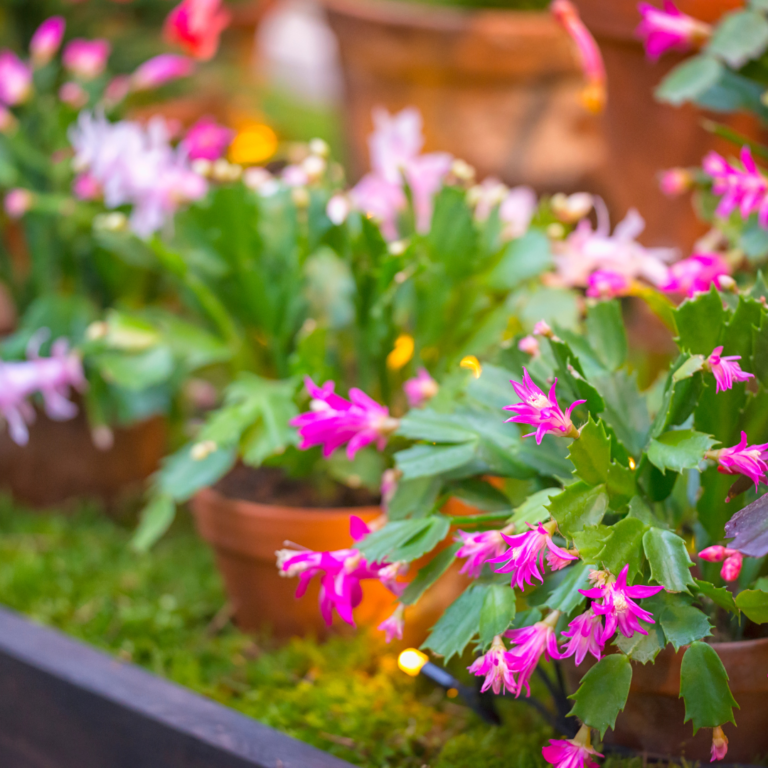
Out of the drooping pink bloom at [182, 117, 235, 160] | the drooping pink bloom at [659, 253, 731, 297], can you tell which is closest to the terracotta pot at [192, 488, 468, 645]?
the drooping pink bloom at [659, 253, 731, 297]

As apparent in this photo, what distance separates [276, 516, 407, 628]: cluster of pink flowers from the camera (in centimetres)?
59

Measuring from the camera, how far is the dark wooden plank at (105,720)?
650 millimetres

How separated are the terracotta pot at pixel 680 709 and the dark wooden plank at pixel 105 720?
211 millimetres

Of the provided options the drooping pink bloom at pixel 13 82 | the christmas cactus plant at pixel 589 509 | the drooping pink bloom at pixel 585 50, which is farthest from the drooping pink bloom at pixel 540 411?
the drooping pink bloom at pixel 13 82

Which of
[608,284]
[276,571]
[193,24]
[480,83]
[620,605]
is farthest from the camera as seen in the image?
[480,83]

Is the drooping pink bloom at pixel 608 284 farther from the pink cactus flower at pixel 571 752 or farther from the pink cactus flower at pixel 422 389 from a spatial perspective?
the pink cactus flower at pixel 571 752

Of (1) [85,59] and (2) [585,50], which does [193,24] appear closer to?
(1) [85,59]

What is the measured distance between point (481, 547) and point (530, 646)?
0.23 ft

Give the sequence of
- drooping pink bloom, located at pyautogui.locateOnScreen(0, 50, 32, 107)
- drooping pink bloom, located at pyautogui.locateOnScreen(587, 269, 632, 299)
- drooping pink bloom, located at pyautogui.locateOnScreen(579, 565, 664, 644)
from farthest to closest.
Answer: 1. drooping pink bloom, located at pyautogui.locateOnScreen(0, 50, 32, 107)
2. drooping pink bloom, located at pyautogui.locateOnScreen(587, 269, 632, 299)
3. drooping pink bloom, located at pyautogui.locateOnScreen(579, 565, 664, 644)

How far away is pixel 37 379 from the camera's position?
1.00 meters

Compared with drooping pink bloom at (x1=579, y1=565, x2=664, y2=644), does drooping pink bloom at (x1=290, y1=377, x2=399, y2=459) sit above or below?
below

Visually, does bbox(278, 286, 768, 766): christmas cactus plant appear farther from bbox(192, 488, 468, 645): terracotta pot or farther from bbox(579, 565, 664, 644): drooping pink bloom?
bbox(192, 488, 468, 645): terracotta pot

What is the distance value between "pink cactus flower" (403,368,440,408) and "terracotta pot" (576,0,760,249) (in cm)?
54

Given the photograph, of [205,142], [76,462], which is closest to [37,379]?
[76,462]
